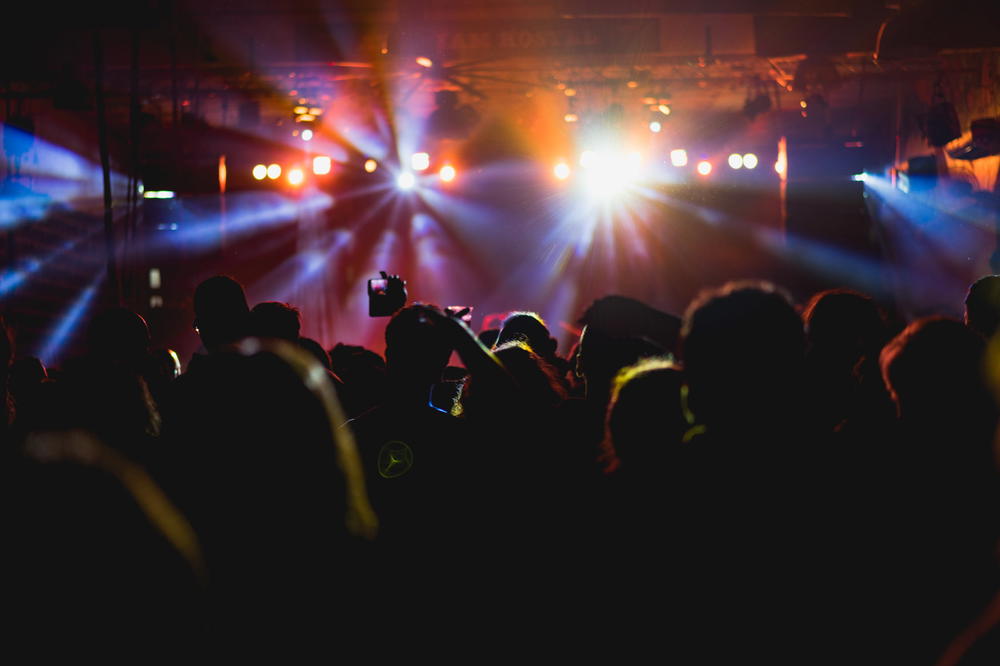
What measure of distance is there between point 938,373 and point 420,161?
888cm

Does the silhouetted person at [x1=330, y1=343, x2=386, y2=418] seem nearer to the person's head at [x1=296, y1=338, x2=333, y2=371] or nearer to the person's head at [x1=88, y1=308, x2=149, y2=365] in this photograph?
the person's head at [x1=296, y1=338, x2=333, y2=371]

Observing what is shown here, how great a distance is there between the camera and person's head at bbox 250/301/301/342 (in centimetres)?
292

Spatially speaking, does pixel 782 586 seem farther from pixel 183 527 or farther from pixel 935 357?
pixel 183 527

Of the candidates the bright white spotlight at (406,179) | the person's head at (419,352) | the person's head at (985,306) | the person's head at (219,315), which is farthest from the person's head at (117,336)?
the bright white spotlight at (406,179)

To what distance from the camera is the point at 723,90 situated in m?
10.7

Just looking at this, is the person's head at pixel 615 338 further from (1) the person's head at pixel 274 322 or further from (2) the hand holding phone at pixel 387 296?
(1) the person's head at pixel 274 322

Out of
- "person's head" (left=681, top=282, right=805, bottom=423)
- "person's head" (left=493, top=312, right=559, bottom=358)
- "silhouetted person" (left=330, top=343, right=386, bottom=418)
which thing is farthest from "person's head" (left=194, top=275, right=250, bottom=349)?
"person's head" (left=681, top=282, right=805, bottom=423)

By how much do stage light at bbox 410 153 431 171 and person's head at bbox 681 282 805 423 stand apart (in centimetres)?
893

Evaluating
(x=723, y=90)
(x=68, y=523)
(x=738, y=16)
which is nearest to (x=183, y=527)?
(x=68, y=523)

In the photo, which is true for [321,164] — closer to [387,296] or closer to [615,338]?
[387,296]

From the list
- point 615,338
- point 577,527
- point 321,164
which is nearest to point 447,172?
point 321,164

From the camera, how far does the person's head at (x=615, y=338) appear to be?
252cm

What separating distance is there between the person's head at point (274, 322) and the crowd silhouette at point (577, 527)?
45.6 inches

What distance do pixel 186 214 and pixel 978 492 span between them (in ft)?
38.3
